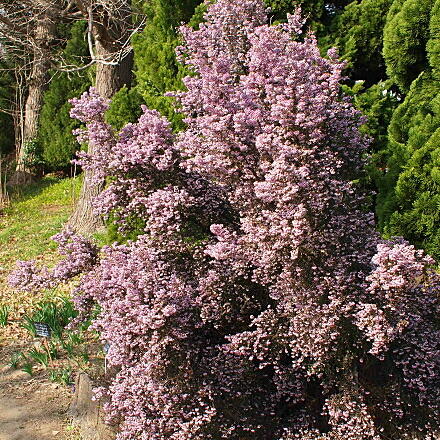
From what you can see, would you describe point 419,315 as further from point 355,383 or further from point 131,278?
point 131,278

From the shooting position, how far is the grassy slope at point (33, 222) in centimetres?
823

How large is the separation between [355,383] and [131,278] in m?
1.25

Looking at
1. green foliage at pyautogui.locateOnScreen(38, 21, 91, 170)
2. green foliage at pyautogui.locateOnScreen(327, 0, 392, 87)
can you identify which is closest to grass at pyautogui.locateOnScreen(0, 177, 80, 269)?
green foliage at pyautogui.locateOnScreen(38, 21, 91, 170)

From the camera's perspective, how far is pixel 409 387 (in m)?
2.72

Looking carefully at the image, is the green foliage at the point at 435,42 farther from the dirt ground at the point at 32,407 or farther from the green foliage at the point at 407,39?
the dirt ground at the point at 32,407

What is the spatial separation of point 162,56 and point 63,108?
9557mm

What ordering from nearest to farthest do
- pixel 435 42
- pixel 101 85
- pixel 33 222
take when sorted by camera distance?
1. pixel 435 42
2. pixel 101 85
3. pixel 33 222

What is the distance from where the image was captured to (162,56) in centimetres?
508

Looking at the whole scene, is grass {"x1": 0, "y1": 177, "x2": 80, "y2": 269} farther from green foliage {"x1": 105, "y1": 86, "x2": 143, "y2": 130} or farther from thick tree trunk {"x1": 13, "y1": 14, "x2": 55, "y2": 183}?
green foliage {"x1": 105, "y1": 86, "x2": 143, "y2": 130}

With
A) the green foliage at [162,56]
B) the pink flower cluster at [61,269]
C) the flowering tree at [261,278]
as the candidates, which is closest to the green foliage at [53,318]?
the pink flower cluster at [61,269]

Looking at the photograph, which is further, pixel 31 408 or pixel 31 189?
pixel 31 189

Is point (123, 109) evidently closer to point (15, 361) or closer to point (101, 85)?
point (15, 361)

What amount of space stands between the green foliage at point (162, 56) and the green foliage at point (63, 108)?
8.86 meters

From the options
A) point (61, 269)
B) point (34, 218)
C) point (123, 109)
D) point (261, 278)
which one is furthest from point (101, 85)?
point (261, 278)
